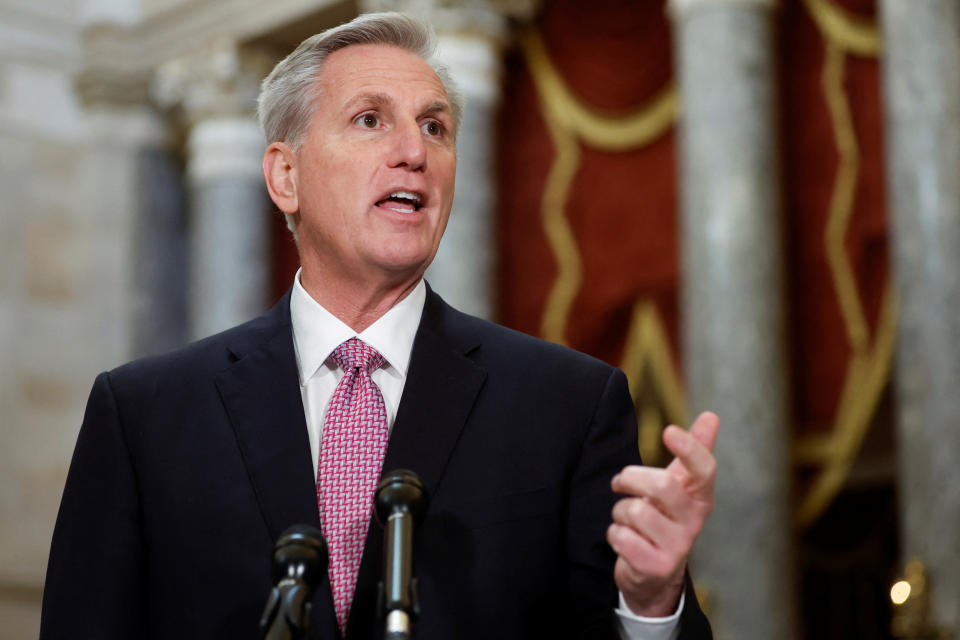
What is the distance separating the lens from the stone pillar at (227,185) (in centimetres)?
833

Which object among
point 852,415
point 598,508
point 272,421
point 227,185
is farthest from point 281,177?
point 227,185

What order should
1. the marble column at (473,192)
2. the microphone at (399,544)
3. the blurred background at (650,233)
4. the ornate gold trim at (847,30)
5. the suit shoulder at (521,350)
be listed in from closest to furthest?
the microphone at (399,544)
the suit shoulder at (521,350)
the blurred background at (650,233)
the ornate gold trim at (847,30)
the marble column at (473,192)

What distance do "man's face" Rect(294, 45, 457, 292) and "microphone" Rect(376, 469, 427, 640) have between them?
53 cm

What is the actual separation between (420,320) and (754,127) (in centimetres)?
438

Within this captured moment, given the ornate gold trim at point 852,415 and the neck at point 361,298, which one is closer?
the neck at point 361,298

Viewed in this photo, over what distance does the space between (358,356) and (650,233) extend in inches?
208

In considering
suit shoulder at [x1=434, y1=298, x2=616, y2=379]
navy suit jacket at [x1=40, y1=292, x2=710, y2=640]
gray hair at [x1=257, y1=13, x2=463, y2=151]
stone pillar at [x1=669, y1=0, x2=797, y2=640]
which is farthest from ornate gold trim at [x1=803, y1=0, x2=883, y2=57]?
navy suit jacket at [x1=40, y1=292, x2=710, y2=640]

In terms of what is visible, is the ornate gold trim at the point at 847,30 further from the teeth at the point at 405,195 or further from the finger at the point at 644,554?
the finger at the point at 644,554

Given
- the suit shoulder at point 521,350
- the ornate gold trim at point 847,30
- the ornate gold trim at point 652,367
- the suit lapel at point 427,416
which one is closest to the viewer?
the suit lapel at point 427,416

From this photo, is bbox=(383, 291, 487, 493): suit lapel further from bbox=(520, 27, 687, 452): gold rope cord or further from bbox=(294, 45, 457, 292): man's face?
bbox=(520, 27, 687, 452): gold rope cord

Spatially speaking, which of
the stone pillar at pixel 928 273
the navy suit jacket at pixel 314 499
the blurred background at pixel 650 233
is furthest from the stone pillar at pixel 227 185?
the navy suit jacket at pixel 314 499

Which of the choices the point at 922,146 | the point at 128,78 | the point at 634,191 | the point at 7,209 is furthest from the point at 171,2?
the point at 922,146

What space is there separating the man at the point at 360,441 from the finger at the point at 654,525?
0.25 ft

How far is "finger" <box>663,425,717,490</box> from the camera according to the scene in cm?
130
